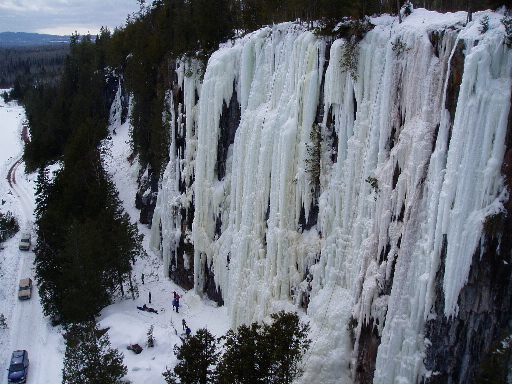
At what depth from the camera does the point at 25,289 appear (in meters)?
27.8

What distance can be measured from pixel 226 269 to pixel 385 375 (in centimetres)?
1130

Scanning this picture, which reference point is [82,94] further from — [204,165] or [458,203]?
[458,203]

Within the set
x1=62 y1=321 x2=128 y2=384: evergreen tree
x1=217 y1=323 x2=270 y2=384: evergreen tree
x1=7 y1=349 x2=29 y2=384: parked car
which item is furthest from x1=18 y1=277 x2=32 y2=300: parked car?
x1=217 y1=323 x2=270 y2=384: evergreen tree

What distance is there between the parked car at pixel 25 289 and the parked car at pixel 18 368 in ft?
23.3

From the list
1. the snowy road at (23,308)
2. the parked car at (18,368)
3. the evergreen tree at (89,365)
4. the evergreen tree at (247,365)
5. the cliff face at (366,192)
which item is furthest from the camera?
the snowy road at (23,308)

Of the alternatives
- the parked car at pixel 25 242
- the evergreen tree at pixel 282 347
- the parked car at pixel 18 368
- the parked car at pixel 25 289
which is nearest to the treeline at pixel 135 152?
the parked car at pixel 25 289

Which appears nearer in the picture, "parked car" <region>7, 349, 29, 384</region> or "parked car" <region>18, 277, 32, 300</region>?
"parked car" <region>7, 349, 29, 384</region>

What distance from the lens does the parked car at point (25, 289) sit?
2711 cm

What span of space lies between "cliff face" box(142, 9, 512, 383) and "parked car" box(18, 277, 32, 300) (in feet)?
34.7

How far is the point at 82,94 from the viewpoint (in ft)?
174

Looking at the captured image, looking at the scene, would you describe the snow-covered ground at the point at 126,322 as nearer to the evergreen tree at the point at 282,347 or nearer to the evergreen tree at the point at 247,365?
the evergreen tree at the point at 247,365

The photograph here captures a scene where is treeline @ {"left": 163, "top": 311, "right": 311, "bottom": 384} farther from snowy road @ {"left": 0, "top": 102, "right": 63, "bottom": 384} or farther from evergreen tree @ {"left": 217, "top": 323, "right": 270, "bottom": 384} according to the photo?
snowy road @ {"left": 0, "top": 102, "right": 63, "bottom": 384}

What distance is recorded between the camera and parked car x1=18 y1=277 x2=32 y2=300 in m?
27.1

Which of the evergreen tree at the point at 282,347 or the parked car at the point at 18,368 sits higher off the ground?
the evergreen tree at the point at 282,347
